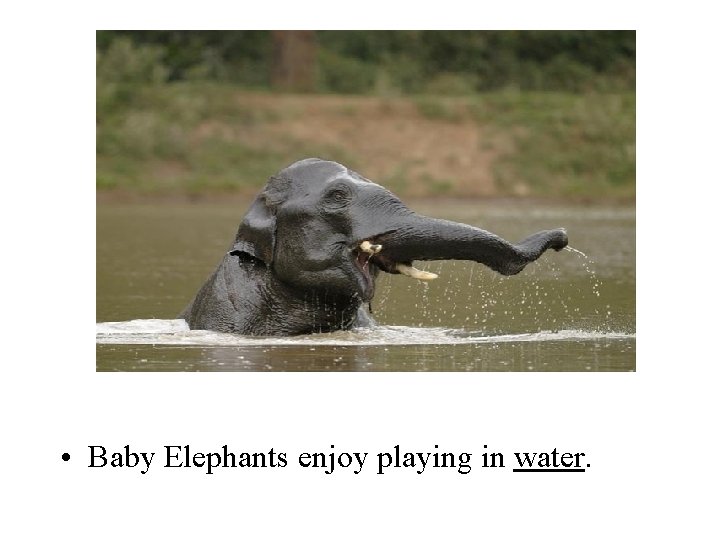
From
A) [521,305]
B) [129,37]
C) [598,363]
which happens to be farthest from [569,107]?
[598,363]

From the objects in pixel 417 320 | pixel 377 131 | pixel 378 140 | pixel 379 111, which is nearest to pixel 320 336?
pixel 417 320

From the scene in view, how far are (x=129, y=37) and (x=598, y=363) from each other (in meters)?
32.1

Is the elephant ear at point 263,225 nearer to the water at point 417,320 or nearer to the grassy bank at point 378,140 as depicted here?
the water at point 417,320

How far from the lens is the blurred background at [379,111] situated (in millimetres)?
36656

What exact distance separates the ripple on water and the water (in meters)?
0.01

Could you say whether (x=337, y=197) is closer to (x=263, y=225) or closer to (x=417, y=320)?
(x=263, y=225)

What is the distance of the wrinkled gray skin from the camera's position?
1010cm

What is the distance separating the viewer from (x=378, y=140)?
127 feet

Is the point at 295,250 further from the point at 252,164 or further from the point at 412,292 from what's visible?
the point at 252,164

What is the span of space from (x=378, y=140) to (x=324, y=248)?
94.1ft

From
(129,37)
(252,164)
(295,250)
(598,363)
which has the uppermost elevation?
(129,37)

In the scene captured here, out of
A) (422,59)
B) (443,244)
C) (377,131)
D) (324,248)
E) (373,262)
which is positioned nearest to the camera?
(443,244)

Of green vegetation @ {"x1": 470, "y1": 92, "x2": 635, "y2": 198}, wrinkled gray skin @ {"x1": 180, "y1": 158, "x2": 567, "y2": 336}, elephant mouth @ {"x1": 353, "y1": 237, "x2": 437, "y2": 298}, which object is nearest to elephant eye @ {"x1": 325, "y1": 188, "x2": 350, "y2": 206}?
wrinkled gray skin @ {"x1": 180, "y1": 158, "x2": 567, "y2": 336}

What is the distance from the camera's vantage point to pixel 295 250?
33.9 ft
